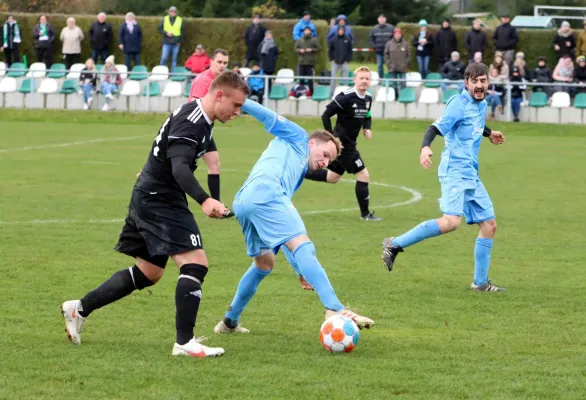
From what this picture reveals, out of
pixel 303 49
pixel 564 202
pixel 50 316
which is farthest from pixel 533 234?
pixel 303 49

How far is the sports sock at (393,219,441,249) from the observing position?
10234 mm

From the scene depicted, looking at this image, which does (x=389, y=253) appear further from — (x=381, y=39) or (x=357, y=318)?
(x=381, y=39)

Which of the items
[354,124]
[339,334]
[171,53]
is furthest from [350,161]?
[171,53]

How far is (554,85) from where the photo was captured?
1157 inches

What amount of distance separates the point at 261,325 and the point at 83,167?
1303 cm

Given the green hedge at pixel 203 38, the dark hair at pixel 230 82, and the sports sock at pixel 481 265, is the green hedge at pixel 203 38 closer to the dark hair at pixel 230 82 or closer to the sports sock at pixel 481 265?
the sports sock at pixel 481 265

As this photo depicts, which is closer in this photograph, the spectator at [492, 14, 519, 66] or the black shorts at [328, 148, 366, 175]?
the black shorts at [328, 148, 366, 175]

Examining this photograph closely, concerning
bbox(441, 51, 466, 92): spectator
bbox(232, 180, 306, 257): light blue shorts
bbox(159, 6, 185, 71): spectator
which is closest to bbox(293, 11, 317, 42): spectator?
bbox(159, 6, 185, 71): spectator

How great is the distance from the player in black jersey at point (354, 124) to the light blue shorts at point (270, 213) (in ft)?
24.9

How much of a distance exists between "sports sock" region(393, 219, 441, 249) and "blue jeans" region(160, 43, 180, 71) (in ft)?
84.1

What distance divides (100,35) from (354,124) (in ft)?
71.3

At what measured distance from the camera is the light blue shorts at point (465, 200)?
1009 centimetres

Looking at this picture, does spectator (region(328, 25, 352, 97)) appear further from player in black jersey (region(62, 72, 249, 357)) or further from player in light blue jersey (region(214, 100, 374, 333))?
player in black jersey (region(62, 72, 249, 357))

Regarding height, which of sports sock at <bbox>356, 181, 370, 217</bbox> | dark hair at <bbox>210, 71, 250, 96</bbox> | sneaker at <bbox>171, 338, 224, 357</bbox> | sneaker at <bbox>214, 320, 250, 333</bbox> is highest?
dark hair at <bbox>210, 71, 250, 96</bbox>
